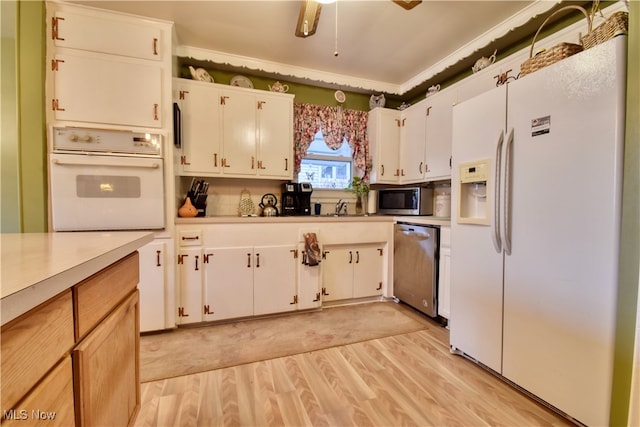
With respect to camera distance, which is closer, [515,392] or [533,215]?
[533,215]

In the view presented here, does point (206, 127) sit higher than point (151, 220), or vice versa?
point (206, 127)

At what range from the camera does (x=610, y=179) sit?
1182 mm

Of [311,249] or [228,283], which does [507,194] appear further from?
[228,283]

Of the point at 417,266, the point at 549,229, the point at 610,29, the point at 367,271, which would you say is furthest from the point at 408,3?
the point at 367,271

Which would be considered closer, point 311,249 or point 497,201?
point 497,201

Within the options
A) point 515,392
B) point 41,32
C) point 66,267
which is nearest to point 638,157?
point 515,392

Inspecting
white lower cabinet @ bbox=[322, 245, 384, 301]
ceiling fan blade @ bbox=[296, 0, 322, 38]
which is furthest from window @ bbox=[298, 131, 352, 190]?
ceiling fan blade @ bbox=[296, 0, 322, 38]

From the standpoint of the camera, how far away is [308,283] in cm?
272

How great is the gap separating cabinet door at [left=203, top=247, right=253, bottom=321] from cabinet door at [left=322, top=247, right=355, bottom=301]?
2.56ft

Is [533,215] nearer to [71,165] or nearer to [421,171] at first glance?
[421,171]

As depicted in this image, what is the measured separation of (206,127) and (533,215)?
2.73m

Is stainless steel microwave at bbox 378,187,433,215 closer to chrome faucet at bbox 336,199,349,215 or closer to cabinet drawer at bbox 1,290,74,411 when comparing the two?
chrome faucet at bbox 336,199,349,215

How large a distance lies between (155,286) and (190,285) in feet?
0.87

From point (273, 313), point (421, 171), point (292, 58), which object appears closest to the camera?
point (273, 313)
